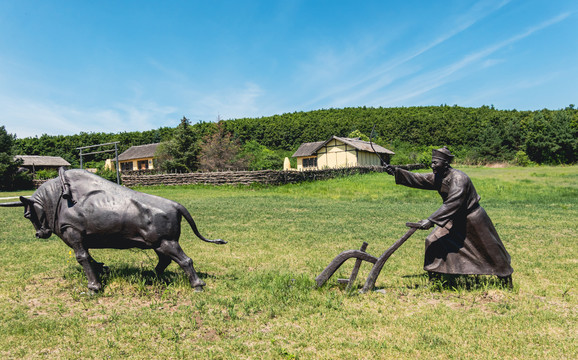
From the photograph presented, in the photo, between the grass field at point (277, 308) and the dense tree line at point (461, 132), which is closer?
the grass field at point (277, 308)

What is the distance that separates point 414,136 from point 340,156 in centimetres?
2865

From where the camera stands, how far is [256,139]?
68.2 meters

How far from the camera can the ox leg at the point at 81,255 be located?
5.68m

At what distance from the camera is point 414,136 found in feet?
214

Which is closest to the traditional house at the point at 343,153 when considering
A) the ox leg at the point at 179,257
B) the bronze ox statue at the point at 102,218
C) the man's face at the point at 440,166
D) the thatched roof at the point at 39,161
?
the thatched roof at the point at 39,161

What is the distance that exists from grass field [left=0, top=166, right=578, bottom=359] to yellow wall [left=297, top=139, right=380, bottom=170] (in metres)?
31.0

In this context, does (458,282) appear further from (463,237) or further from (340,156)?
(340,156)

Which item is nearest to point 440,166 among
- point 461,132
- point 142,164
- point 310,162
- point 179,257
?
point 179,257

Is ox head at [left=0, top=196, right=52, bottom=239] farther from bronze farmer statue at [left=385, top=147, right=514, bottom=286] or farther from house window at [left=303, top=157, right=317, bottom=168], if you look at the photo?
house window at [left=303, top=157, right=317, bottom=168]

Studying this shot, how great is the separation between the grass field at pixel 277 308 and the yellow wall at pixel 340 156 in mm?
30970

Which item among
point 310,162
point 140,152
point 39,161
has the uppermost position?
point 140,152

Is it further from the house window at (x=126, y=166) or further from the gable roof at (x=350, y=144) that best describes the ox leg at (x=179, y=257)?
the house window at (x=126, y=166)

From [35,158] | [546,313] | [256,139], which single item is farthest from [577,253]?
[256,139]

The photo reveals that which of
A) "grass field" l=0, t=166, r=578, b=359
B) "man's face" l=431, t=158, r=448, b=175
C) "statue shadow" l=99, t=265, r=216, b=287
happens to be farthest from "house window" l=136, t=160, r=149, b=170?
"man's face" l=431, t=158, r=448, b=175
